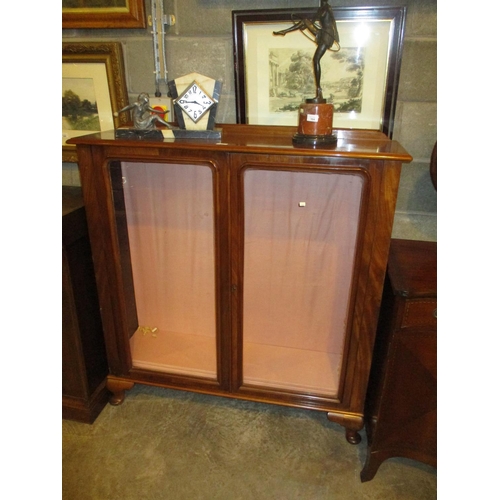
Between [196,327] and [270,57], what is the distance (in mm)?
1191

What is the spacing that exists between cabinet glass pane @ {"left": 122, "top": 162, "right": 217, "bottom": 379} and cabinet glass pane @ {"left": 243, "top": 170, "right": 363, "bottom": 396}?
17 centimetres

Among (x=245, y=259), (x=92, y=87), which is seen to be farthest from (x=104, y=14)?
(x=245, y=259)

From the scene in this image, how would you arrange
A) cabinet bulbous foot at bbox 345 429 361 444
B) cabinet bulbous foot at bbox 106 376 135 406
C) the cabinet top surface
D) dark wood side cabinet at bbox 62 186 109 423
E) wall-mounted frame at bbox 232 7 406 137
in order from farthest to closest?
cabinet bulbous foot at bbox 106 376 135 406 < cabinet bulbous foot at bbox 345 429 361 444 < dark wood side cabinet at bbox 62 186 109 423 < wall-mounted frame at bbox 232 7 406 137 < the cabinet top surface

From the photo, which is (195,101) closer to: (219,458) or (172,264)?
(172,264)

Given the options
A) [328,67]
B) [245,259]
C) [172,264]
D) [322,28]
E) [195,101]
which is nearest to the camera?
[322,28]

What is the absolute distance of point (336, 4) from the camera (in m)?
1.34

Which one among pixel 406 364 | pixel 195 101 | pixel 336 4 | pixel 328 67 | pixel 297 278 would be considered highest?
pixel 336 4

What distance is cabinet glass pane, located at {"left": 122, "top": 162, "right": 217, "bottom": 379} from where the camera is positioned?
1455mm

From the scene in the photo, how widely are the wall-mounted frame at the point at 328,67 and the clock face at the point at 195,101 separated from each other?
0.88 ft

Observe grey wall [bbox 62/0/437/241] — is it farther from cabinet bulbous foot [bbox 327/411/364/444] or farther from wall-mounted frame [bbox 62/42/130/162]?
cabinet bulbous foot [bbox 327/411/364/444]

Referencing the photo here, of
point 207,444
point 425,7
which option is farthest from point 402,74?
point 207,444

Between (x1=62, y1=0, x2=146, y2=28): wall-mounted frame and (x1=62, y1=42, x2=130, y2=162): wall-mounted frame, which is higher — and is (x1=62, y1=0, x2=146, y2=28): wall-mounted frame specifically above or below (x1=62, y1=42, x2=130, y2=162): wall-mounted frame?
above

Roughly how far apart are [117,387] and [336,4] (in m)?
1.77

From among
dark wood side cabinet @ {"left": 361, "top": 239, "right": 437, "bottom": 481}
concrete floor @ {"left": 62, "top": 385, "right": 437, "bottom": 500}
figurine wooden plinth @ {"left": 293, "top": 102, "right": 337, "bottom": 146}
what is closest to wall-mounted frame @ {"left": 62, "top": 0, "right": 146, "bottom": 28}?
figurine wooden plinth @ {"left": 293, "top": 102, "right": 337, "bottom": 146}
